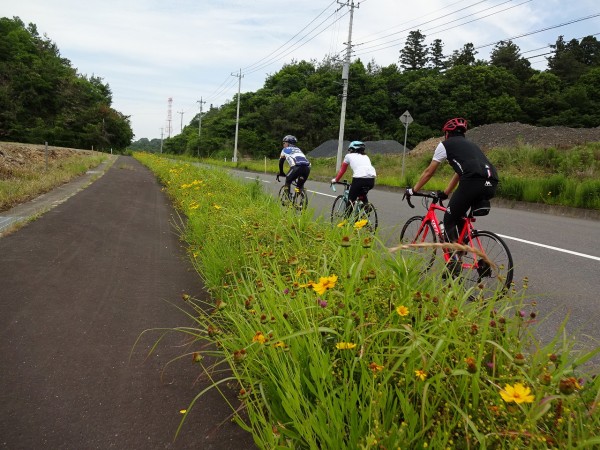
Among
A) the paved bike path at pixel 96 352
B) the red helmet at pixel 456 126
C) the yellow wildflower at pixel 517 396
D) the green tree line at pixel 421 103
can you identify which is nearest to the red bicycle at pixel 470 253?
the red helmet at pixel 456 126

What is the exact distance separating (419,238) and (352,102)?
2699 inches

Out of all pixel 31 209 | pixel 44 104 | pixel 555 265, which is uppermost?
pixel 44 104

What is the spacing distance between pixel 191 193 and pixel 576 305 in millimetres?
7130

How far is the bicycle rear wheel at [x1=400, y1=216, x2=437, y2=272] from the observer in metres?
2.81

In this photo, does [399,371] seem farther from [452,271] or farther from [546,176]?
[546,176]

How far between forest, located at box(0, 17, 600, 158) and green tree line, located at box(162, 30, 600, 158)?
15cm

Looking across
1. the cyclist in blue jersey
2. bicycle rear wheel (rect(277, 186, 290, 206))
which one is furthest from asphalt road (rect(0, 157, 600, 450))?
the cyclist in blue jersey

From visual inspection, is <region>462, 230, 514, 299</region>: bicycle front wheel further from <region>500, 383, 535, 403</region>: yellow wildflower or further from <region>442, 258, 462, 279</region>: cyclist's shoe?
<region>500, 383, 535, 403</region>: yellow wildflower

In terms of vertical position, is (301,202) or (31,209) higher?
(301,202)

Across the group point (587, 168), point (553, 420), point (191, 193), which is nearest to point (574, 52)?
point (587, 168)

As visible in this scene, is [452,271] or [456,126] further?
[456,126]

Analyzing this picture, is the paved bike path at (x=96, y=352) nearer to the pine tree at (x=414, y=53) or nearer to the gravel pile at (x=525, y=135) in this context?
the gravel pile at (x=525, y=135)

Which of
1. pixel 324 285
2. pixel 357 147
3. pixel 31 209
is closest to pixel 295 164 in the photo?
pixel 357 147

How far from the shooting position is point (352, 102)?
69875 millimetres
